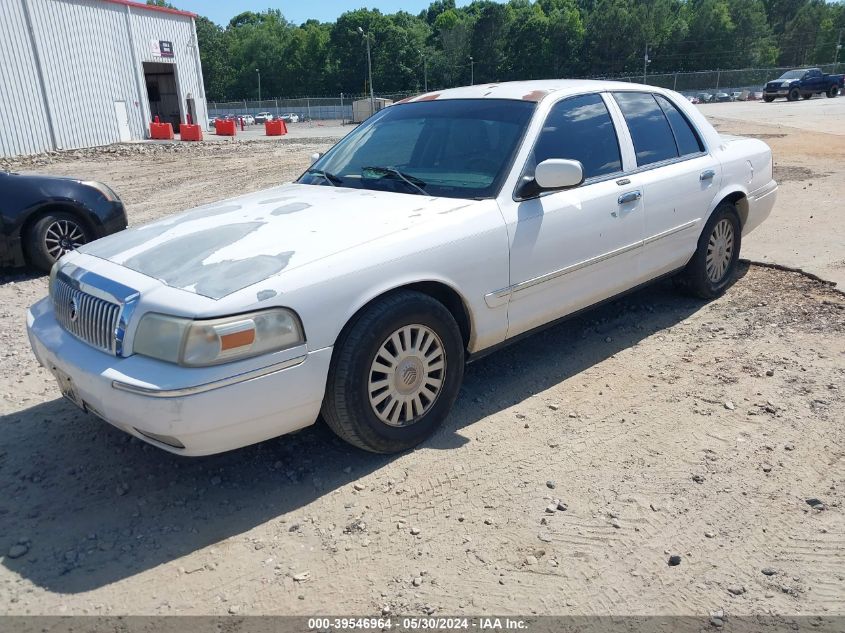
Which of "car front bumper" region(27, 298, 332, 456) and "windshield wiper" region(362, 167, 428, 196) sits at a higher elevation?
"windshield wiper" region(362, 167, 428, 196)

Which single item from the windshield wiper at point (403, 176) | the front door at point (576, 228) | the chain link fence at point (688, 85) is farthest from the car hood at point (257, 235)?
the chain link fence at point (688, 85)

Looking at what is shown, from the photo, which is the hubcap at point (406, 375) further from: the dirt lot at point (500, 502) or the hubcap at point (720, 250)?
the hubcap at point (720, 250)

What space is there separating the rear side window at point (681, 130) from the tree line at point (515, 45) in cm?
9916

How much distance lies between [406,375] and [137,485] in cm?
144

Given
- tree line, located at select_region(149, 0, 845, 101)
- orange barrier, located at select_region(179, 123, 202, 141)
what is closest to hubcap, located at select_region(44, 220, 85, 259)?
orange barrier, located at select_region(179, 123, 202, 141)

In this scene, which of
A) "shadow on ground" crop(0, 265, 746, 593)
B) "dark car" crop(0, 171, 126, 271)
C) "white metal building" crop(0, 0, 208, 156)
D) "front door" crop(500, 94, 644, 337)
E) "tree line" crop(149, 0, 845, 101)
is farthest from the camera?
"tree line" crop(149, 0, 845, 101)

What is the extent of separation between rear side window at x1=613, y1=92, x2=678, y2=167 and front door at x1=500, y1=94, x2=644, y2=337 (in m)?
0.23

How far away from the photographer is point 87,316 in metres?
3.13

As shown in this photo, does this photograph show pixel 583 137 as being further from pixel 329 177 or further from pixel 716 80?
pixel 716 80

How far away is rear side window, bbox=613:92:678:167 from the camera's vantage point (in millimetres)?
4616

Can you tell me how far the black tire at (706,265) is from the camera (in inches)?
205

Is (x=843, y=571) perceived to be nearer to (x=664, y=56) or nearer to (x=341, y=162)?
(x=341, y=162)

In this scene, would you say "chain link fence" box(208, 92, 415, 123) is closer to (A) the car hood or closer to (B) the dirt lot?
(A) the car hood

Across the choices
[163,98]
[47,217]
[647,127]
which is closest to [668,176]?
[647,127]
